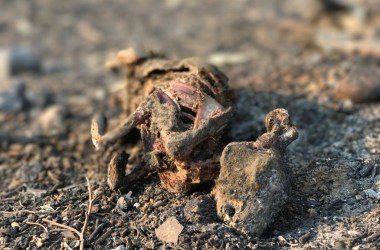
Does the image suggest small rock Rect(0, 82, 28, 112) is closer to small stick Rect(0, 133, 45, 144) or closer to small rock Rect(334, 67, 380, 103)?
small stick Rect(0, 133, 45, 144)

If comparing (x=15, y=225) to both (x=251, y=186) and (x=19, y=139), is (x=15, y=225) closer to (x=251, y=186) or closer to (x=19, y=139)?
(x=251, y=186)

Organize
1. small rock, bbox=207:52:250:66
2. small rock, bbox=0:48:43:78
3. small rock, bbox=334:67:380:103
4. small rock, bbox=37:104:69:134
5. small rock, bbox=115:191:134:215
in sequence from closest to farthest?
small rock, bbox=115:191:134:215 → small rock, bbox=334:67:380:103 → small rock, bbox=37:104:69:134 → small rock, bbox=207:52:250:66 → small rock, bbox=0:48:43:78

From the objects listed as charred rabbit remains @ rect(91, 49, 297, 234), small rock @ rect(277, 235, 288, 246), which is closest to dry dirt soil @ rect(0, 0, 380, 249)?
small rock @ rect(277, 235, 288, 246)

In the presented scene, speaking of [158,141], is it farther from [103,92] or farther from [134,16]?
[134,16]

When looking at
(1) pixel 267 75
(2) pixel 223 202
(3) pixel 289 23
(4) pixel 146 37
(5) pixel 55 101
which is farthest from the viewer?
(4) pixel 146 37

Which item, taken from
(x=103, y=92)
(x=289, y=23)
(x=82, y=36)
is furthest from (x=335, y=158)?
(x=82, y=36)

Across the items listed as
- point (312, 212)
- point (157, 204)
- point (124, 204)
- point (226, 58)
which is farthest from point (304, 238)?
point (226, 58)
